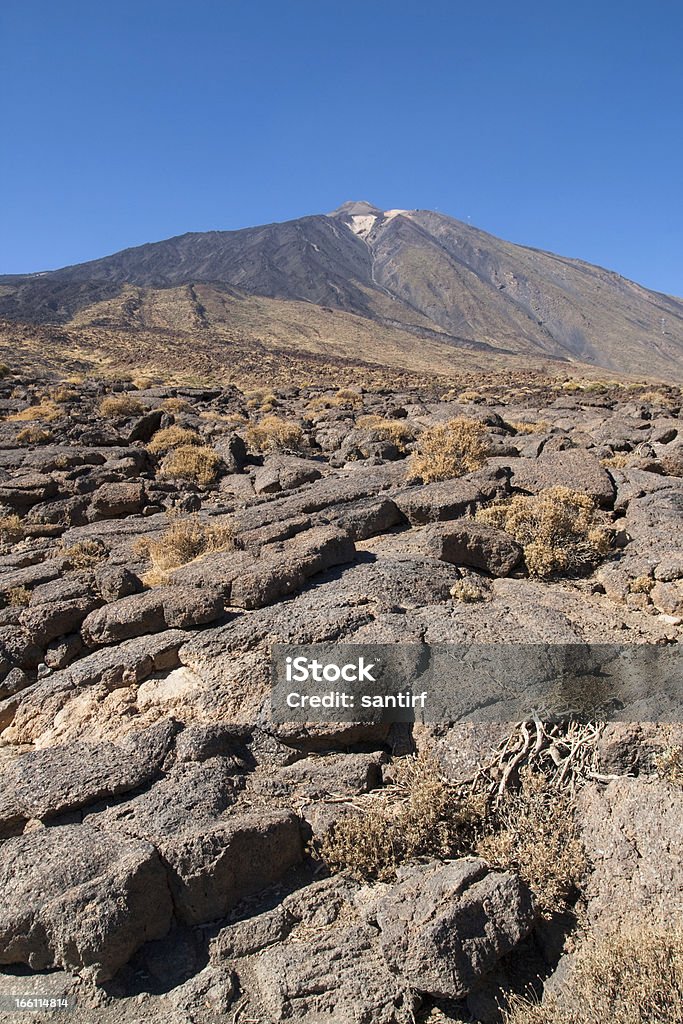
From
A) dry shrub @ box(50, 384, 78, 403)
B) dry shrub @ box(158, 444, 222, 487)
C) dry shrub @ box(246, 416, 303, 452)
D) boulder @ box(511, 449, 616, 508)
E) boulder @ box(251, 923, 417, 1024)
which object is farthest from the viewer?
dry shrub @ box(50, 384, 78, 403)

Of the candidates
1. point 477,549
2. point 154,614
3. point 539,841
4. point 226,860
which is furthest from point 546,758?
point 154,614

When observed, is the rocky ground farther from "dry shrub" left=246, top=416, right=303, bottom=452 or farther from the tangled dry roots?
"dry shrub" left=246, top=416, right=303, bottom=452

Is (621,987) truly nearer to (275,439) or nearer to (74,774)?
(74,774)

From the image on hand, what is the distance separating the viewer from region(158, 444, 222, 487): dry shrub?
10812 mm

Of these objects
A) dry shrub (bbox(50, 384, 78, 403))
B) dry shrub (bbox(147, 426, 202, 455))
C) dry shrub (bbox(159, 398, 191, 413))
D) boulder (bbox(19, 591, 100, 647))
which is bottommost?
boulder (bbox(19, 591, 100, 647))

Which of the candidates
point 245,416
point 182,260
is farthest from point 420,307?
point 245,416

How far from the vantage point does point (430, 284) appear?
153m

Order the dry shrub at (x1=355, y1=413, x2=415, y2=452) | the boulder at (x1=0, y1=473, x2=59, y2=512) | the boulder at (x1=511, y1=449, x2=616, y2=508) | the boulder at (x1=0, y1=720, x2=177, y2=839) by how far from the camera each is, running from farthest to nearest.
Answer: the dry shrub at (x1=355, y1=413, x2=415, y2=452) → the boulder at (x1=0, y1=473, x2=59, y2=512) → the boulder at (x1=511, y1=449, x2=616, y2=508) → the boulder at (x1=0, y1=720, x2=177, y2=839)

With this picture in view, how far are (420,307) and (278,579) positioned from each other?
147m

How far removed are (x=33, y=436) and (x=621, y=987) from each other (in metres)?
13.5

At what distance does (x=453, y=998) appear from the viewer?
10.5 feet

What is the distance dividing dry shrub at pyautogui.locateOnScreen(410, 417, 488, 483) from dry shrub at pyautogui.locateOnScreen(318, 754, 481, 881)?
16.7 ft

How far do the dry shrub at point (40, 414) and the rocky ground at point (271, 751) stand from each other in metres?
7.80

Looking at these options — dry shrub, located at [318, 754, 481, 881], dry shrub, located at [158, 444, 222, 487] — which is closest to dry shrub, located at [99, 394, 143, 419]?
dry shrub, located at [158, 444, 222, 487]
